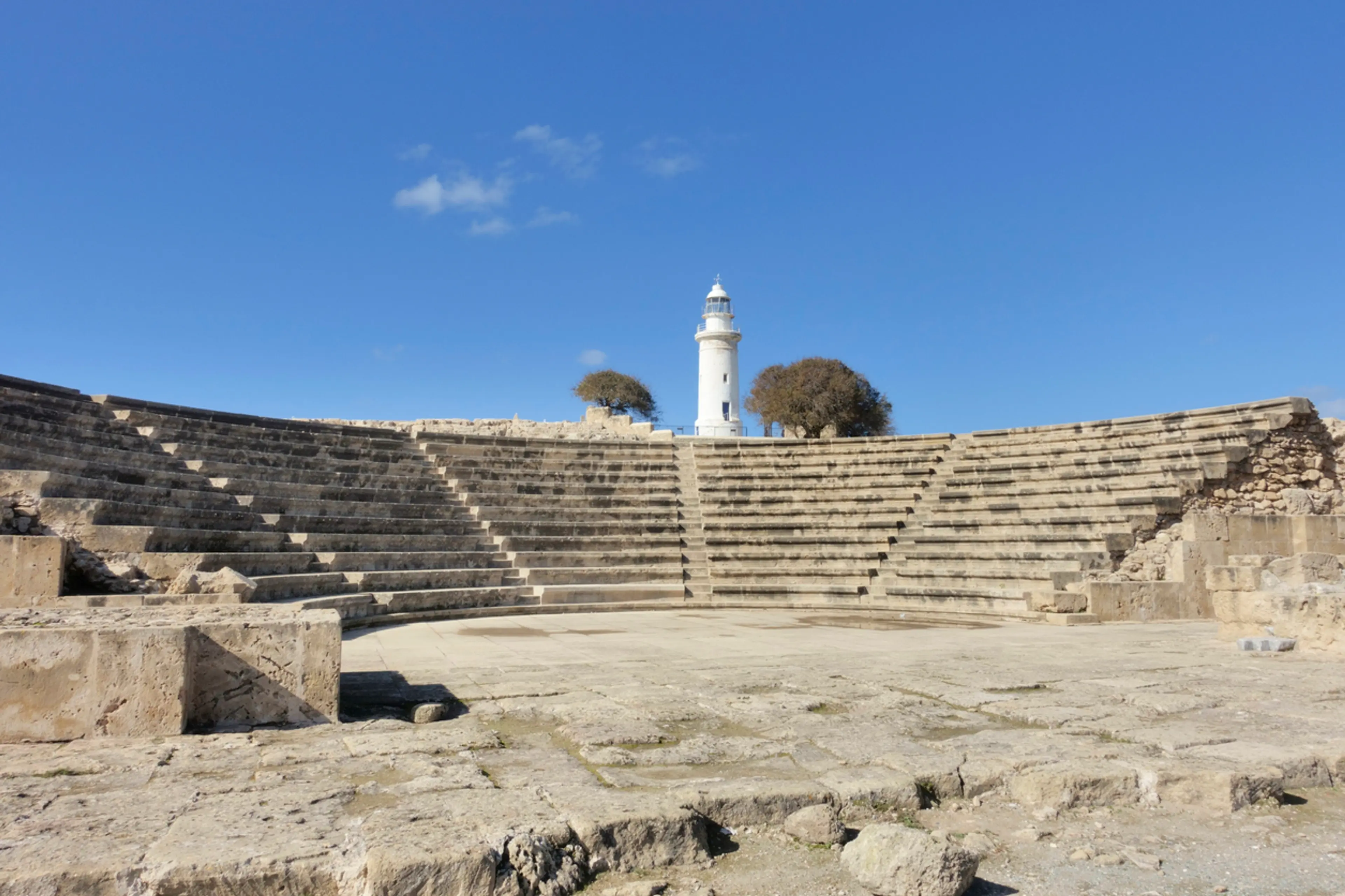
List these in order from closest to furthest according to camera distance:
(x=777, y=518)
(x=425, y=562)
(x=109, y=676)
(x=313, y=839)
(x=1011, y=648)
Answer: (x=313, y=839) → (x=109, y=676) → (x=1011, y=648) → (x=425, y=562) → (x=777, y=518)

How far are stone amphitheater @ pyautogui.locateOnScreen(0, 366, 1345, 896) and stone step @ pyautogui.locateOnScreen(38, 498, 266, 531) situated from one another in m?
0.04

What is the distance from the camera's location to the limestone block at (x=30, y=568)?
598 cm

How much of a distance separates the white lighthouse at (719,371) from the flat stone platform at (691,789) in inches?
1334

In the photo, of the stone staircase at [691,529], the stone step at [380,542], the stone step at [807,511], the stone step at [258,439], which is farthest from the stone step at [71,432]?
the stone step at [807,511]

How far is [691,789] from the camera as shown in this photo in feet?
9.05

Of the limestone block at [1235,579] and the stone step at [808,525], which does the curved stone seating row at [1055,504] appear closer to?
the stone step at [808,525]

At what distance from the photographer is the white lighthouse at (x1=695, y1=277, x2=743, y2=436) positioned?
3862 centimetres

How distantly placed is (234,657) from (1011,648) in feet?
18.0

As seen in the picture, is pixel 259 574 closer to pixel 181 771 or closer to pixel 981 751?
pixel 181 771

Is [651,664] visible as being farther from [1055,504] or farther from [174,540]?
[1055,504]

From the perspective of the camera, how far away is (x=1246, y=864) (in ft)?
8.14

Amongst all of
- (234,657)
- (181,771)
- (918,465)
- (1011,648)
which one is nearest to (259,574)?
(234,657)

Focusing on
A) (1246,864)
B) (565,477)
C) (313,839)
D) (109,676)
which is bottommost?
(1246,864)

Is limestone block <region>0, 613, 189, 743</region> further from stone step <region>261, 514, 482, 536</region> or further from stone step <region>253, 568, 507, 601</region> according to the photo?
stone step <region>261, 514, 482, 536</region>
